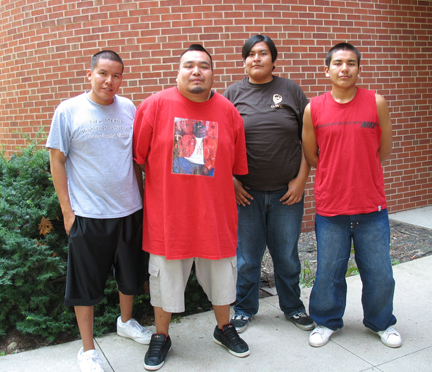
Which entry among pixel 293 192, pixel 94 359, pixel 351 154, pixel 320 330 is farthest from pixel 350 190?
pixel 94 359

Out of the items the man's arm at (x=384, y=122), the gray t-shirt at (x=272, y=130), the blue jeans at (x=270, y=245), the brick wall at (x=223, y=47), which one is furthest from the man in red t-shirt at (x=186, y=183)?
the brick wall at (x=223, y=47)

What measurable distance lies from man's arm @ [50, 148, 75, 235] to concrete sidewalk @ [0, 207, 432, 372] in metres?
0.94

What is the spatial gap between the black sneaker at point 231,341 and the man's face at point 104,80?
5.60 feet

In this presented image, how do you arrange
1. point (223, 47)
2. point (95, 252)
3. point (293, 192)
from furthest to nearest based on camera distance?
point (223, 47), point (293, 192), point (95, 252)

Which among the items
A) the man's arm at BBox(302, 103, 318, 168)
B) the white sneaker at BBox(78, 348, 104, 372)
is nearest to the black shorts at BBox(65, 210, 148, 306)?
the white sneaker at BBox(78, 348, 104, 372)

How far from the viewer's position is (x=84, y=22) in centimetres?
500

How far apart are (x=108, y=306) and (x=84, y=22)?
3.43m

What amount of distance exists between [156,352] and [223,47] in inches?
140

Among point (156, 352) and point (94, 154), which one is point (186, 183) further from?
point (156, 352)

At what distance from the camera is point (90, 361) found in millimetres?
2584

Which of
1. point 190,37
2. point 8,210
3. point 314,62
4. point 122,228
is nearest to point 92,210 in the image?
point 122,228

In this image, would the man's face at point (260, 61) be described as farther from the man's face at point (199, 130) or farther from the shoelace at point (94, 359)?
the shoelace at point (94, 359)

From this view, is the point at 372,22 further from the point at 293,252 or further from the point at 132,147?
the point at 132,147

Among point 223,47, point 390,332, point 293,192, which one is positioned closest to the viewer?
point 390,332
